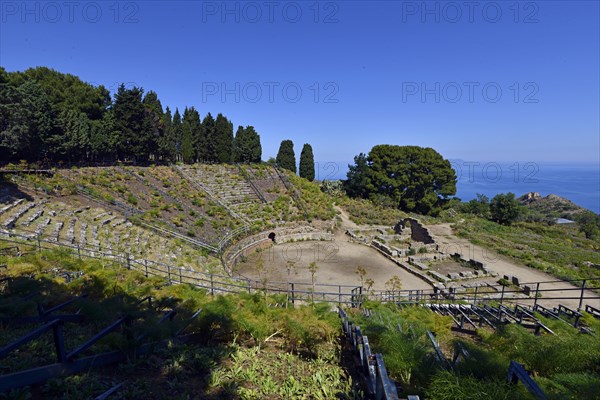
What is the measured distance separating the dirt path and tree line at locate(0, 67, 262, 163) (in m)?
32.4

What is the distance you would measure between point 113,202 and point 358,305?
20693 millimetres

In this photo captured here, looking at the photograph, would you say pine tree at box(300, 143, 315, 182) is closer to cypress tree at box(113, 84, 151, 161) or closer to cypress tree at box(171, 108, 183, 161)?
cypress tree at box(171, 108, 183, 161)

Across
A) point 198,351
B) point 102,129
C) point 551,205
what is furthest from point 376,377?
point 551,205

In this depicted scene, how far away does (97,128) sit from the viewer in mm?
35625

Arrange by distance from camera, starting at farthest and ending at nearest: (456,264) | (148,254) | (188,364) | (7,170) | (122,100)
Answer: (122,100)
(456,264)
(7,170)
(148,254)
(188,364)

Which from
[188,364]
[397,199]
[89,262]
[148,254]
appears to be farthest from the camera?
[397,199]

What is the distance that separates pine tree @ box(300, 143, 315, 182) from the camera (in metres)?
53.6

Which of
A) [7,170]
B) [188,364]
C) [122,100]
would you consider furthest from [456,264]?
[122,100]

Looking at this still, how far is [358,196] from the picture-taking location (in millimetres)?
51938

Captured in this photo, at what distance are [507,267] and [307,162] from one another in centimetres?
3478

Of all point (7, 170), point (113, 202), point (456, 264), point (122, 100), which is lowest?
point (456, 264)

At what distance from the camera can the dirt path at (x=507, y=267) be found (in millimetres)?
18245

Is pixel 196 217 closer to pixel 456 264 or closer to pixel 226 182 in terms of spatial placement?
pixel 226 182

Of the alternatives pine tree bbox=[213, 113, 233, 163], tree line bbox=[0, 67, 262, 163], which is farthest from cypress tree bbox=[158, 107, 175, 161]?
pine tree bbox=[213, 113, 233, 163]
